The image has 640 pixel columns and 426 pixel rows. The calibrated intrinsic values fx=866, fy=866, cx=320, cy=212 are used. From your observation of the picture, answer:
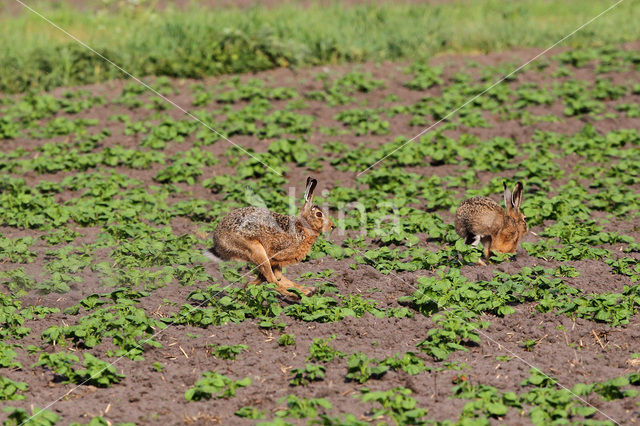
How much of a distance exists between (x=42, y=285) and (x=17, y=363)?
4.51ft

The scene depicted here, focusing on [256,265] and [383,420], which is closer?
[383,420]

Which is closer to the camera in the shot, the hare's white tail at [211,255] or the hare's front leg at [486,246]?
the hare's white tail at [211,255]

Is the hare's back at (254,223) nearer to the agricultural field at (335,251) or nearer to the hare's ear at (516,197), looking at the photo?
the agricultural field at (335,251)

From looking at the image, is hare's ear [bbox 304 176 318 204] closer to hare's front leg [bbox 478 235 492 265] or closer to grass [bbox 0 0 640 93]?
hare's front leg [bbox 478 235 492 265]

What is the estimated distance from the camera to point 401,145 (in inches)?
469

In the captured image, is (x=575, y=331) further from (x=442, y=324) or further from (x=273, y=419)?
(x=273, y=419)

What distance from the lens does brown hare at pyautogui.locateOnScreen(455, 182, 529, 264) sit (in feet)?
27.3

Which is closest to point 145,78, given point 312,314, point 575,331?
point 312,314

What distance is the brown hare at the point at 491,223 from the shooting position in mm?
8320

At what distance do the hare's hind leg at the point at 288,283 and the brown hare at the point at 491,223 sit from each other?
5.80ft

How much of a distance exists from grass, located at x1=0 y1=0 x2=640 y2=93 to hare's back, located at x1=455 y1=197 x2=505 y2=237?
6.80 m

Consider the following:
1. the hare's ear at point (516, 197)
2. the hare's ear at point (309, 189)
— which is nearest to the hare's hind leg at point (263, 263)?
the hare's ear at point (309, 189)

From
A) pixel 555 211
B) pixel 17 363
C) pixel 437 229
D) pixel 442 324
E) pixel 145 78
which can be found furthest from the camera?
pixel 145 78

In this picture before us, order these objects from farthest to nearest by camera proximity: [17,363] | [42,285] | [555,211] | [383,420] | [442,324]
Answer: [555,211]
[42,285]
[442,324]
[17,363]
[383,420]
